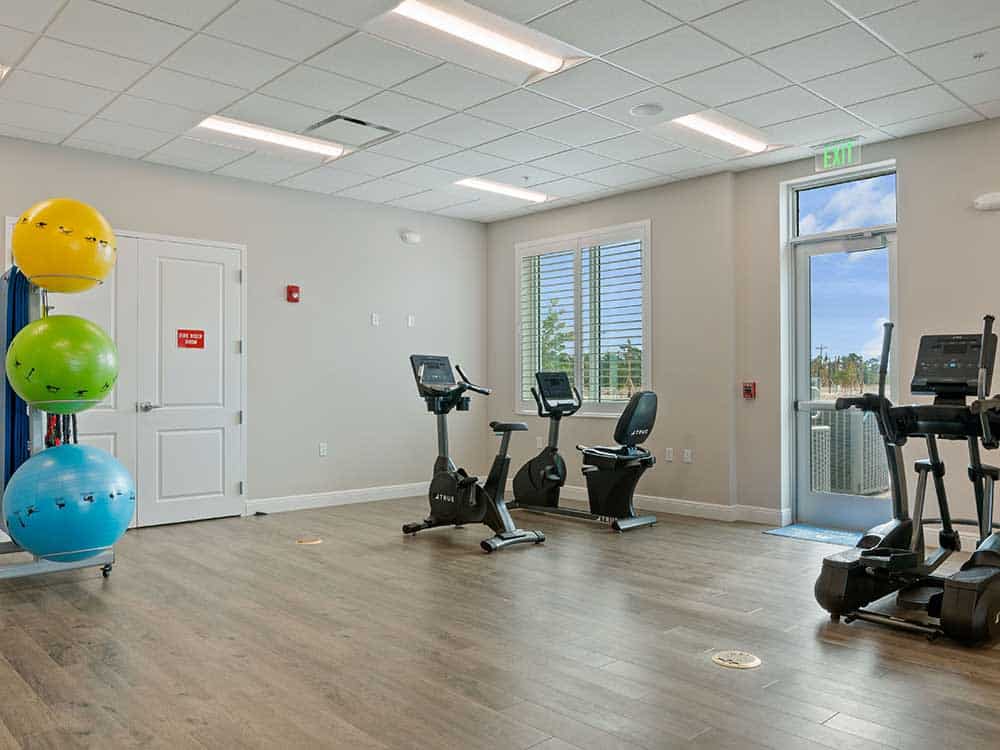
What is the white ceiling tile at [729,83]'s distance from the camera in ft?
14.6

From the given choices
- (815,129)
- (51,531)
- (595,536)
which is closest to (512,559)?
(595,536)

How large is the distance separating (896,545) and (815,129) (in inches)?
118

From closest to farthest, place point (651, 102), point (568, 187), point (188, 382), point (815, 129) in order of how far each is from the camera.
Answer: point (651, 102)
point (815, 129)
point (188, 382)
point (568, 187)

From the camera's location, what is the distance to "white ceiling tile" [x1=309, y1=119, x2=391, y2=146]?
547 cm

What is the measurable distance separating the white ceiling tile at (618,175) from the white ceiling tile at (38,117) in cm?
385

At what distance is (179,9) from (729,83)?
3.02 metres

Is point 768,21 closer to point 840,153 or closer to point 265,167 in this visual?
point 840,153

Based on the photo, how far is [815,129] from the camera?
549 centimetres

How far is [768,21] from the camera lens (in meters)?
3.87

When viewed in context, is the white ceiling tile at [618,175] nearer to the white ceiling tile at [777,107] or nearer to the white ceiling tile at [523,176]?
the white ceiling tile at [523,176]

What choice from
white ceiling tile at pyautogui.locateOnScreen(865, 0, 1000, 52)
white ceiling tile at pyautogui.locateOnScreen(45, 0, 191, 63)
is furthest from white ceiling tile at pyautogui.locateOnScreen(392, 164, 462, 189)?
white ceiling tile at pyautogui.locateOnScreen(865, 0, 1000, 52)

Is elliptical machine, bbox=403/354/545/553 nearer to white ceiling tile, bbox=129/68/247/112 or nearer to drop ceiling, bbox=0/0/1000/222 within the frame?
drop ceiling, bbox=0/0/1000/222

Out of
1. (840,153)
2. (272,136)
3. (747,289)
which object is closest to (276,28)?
(272,136)

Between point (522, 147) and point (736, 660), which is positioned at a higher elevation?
point (522, 147)
